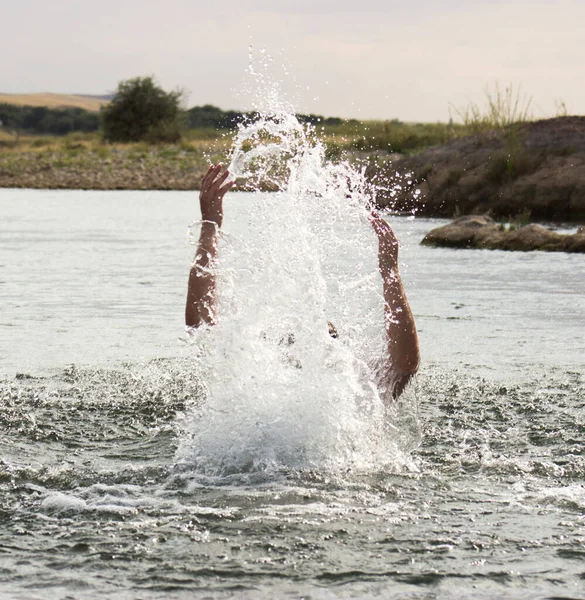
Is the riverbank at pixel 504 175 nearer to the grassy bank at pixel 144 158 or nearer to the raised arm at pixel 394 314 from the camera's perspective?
the grassy bank at pixel 144 158

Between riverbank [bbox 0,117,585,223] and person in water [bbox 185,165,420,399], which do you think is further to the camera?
riverbank [bbox 0,117,585,223]

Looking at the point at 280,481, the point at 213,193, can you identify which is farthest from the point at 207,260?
the point at 280,481

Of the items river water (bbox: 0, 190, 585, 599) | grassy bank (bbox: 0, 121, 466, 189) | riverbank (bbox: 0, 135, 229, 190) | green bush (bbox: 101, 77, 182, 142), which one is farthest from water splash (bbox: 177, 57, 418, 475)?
green bush (bbox: 101, 77, 182, 142)

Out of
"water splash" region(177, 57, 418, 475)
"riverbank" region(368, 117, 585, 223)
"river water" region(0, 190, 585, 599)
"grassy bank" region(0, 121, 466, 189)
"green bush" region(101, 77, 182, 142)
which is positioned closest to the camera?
"river water" region(0, 190, 585, 599)

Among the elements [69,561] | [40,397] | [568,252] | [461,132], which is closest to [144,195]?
[461,132]

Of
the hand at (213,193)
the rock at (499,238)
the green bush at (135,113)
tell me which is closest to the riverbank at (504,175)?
the rock at (499,238)

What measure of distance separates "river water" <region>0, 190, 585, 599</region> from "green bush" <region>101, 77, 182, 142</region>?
1981 inches

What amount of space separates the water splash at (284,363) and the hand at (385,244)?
19 cm

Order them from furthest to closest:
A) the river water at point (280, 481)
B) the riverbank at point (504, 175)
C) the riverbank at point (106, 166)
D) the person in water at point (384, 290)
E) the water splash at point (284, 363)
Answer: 1. the riverbank at point (106, 166)
2. the riverbank at point (504, 175)
3. the person in water at point (384, 290)
4. the water splash at point (284, 363)
5. the river water at point (280, 481)

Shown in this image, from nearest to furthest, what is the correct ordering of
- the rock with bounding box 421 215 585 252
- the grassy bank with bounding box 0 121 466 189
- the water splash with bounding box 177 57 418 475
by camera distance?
the water splash with bounding box 177 57 418 475
the rock with bounding box 421 215 585 252
the grassy bank with bounding box 0 121 466 189

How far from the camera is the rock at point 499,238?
54.7ft

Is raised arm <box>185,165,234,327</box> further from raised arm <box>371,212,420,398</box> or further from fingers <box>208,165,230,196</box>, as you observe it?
raised arm <box>371,212,420,398</box>

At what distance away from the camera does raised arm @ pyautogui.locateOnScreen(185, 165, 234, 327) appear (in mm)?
5480

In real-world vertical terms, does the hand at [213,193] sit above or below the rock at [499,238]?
above
